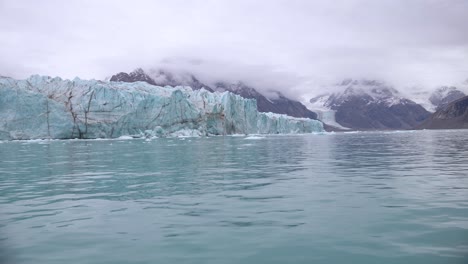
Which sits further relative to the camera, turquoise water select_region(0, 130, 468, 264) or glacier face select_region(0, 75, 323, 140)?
glacier face select_region(0, 75, 323, 140)

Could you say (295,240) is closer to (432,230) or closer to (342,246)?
(342,246)

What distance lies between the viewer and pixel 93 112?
78.4 m

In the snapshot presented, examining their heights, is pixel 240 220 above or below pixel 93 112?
below

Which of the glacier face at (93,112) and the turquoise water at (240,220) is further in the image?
the glacier face at (93,112)

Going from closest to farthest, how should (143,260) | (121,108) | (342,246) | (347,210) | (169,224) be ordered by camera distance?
(143,260) → (342,246) → (169,224) → (347,210) → (121,108)

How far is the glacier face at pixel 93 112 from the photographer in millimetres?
71812

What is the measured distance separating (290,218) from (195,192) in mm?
4944

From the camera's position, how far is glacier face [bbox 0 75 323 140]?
71812mm

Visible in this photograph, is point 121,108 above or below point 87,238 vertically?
above

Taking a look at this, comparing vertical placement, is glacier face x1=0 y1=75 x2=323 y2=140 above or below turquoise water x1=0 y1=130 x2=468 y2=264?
above

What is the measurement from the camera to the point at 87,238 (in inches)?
330

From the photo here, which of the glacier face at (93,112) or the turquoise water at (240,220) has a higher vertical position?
the glacier face at (93,112)

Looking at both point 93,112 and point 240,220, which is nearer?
point 240,220

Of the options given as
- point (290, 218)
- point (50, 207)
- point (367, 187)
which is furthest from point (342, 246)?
point (50, 207)
